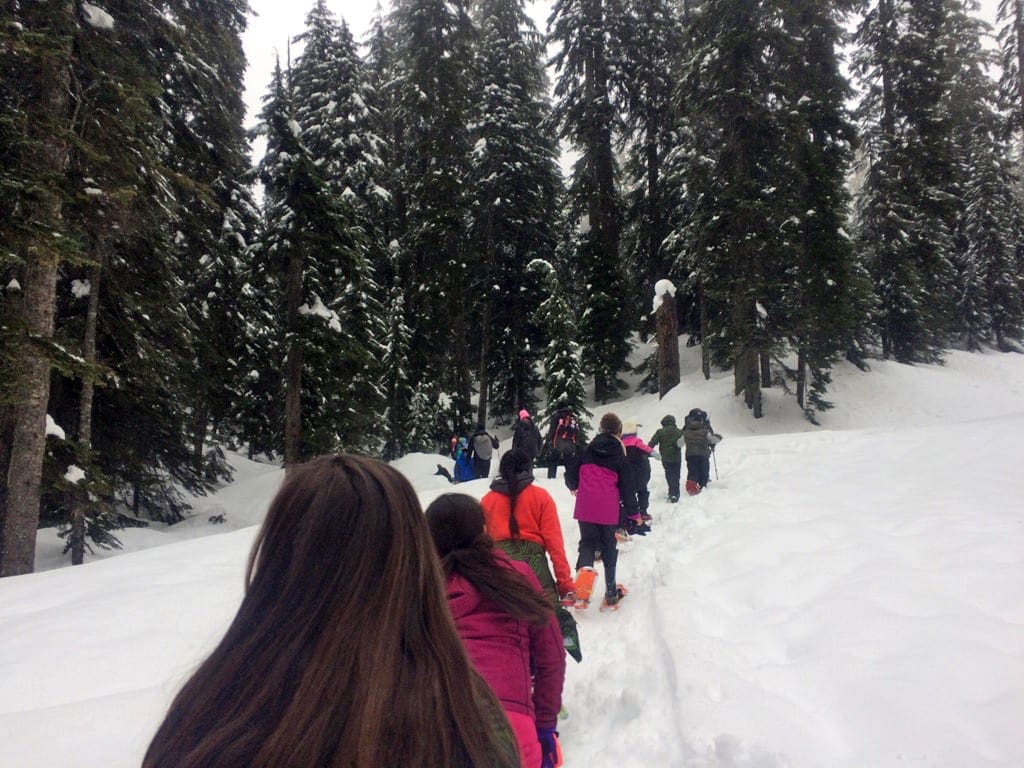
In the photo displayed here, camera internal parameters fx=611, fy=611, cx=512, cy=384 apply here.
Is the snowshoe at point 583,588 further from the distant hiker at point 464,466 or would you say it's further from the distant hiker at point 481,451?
the distant hiker at point 464,466

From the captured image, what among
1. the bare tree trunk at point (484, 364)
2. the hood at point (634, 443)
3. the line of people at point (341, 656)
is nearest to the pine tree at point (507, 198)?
the bare tree trunk at point (484, 364)

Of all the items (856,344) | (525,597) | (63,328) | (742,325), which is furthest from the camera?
(856,344)

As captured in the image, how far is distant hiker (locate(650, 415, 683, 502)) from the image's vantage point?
452 inches

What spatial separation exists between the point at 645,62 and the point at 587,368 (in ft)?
42.7

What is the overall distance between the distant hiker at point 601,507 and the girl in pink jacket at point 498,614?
4.32 m

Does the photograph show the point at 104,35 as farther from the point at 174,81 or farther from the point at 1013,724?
the point at 1013,724

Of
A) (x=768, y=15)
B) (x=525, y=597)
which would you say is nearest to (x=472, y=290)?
(x=768, y=15)

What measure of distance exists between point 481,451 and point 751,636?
9.89m

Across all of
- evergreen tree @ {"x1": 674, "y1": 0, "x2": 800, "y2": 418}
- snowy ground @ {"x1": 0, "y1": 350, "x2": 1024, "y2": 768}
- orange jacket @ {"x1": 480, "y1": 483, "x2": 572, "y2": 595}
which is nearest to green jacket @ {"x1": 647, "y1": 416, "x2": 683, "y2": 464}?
snowy ground @ {"x1": 0, "y1": 350, "x2": 1024, "y2": 768}

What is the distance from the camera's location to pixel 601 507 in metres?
6.86

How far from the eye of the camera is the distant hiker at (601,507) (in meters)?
6.85

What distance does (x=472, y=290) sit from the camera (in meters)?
26.1

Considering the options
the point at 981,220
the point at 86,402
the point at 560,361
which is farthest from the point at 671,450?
the point at 981,220

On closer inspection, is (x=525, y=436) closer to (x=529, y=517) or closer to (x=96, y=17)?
(x=529, y=517)
